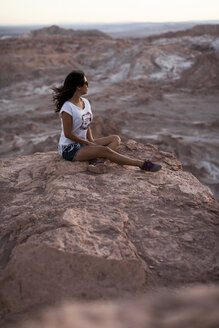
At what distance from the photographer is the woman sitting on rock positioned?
313cm

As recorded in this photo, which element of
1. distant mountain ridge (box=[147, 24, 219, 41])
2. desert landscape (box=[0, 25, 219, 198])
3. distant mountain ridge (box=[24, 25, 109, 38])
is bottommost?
desert landscape (box=[0, 25, 219, 198])

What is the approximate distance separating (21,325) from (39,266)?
36 centimetres

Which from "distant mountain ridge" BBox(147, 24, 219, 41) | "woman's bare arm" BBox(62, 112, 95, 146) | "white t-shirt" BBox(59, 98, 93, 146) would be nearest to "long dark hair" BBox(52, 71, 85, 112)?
"white t-shirt" BBox(59, 98, 93, 146)

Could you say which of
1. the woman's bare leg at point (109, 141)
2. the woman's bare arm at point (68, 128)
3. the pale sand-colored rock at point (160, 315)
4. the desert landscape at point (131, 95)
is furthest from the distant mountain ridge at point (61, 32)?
the pale sand-colored rock at point (160, 315)

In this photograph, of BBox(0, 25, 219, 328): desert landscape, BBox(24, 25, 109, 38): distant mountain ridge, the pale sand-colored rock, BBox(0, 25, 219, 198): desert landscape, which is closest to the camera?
the pale sand-colored rock

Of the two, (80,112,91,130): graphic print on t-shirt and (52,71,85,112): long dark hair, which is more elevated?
(52,71,85,112): long dark hair

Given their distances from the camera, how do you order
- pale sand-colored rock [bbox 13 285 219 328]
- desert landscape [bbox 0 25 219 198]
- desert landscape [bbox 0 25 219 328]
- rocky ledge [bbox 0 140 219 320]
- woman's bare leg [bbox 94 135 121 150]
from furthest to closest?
1. desert landscape [bbox 0 25 219 198]
2. woman's bare leg [bbox 94 135 121 150]
3. rocky ledge [bbox 0 140 219 320]
4. desert landscape [bbox 0 25 219 328]
5. pale sand-colored rock [bbox 13 285 219 328]

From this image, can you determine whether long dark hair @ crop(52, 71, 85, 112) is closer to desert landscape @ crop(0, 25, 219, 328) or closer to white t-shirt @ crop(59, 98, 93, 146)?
white t-shirt @ crop(59, 98, 93, 146)

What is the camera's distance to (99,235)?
200 centimetres

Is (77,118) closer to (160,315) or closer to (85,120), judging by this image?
(85,120)

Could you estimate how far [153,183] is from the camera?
2.93 metres

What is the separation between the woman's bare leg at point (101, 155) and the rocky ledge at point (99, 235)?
0.09 metres

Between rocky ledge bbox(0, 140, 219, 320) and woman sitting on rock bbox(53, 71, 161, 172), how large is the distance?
11 cm

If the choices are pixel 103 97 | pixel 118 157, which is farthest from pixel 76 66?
pixel 118 157
